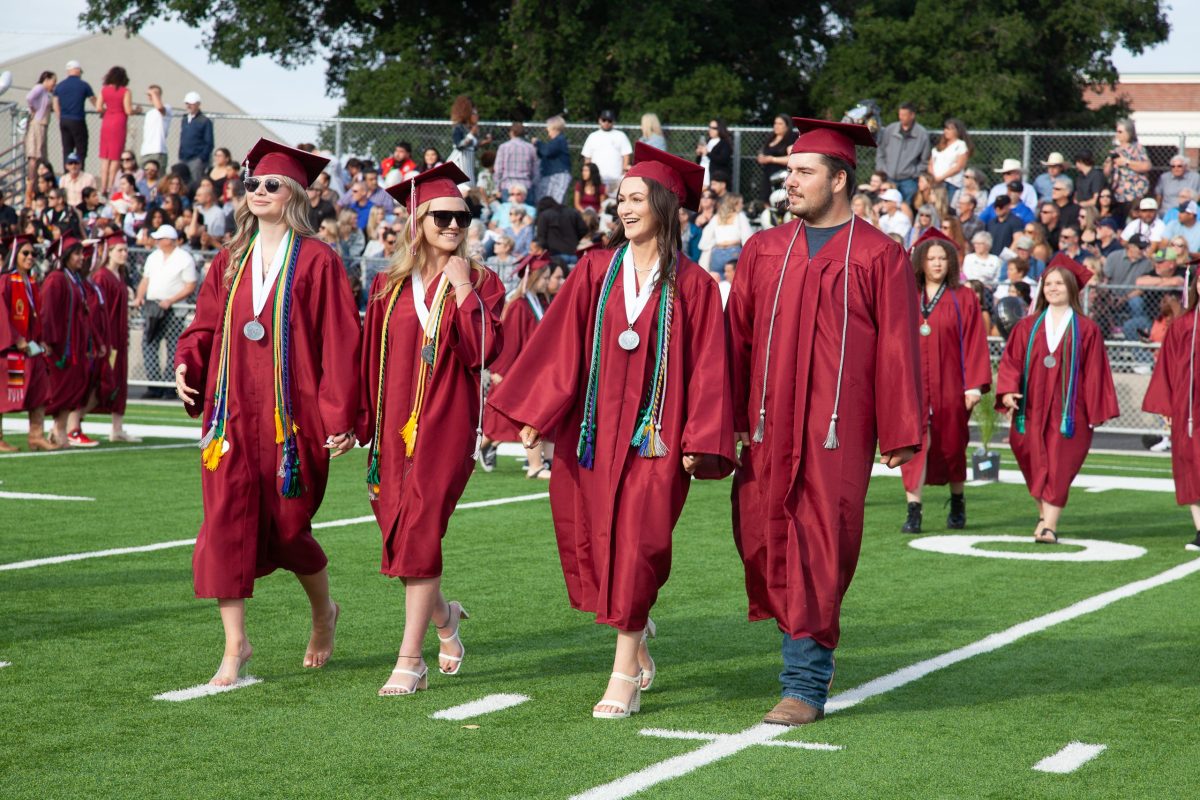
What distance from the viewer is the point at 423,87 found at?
34.2m

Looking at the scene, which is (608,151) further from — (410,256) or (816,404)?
(816,404)

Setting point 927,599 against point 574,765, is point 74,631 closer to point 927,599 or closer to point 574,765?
point 574,765

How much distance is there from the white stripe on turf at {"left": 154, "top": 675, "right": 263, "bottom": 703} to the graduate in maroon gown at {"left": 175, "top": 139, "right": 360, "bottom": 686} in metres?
0.04

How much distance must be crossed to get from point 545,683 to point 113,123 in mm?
20844

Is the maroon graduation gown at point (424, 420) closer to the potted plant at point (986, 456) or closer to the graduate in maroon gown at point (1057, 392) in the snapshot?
the graduate in maroon gown at point (1057, 392)

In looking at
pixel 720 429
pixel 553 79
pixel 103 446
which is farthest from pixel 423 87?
pixel 720 429

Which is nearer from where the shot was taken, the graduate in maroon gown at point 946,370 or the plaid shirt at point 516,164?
the graduate in maroon gown at point 946,370

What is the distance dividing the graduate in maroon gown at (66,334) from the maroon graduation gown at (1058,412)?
8759mm

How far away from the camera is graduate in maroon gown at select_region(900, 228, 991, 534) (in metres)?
11.2

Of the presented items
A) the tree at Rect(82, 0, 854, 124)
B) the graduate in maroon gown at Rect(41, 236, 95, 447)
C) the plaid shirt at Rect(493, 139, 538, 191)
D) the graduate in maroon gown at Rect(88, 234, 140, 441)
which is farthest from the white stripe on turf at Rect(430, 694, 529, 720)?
the tree at Rect(82, 0, 854, 124)

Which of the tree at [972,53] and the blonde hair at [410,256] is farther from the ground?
the tree at [972,53]

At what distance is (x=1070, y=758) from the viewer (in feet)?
17.7

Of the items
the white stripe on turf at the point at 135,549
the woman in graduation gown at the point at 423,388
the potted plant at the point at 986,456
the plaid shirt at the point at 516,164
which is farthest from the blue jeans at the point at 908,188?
the woman in graduation gown at the point at 423,388

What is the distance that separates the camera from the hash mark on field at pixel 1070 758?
5266 mm
